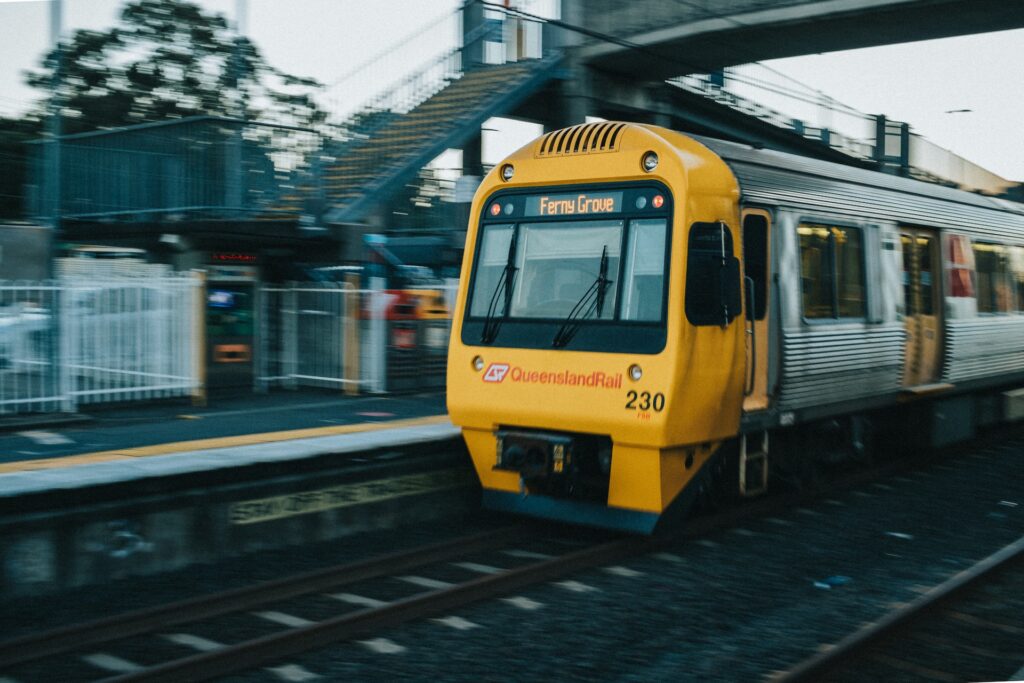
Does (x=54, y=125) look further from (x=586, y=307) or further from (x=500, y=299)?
(x=586, y=307)

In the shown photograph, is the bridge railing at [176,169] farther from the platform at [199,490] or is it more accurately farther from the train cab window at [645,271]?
the train cab window at [645,271]

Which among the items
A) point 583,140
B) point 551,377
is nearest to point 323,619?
point 551,377

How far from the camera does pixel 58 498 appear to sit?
22.1 ft

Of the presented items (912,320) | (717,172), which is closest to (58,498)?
(717,172)

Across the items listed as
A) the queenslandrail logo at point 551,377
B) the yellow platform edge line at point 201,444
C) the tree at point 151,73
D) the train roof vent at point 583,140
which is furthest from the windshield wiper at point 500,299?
the tree at point 151,73

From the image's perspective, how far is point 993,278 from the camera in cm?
1313

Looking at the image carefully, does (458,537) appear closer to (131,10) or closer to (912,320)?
(912,320)

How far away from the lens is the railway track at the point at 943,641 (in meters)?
5.42

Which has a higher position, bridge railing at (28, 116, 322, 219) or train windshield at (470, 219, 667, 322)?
bridge railing at (28, 116, 322, 219)

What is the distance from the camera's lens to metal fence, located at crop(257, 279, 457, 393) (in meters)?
14.8

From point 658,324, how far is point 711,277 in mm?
551

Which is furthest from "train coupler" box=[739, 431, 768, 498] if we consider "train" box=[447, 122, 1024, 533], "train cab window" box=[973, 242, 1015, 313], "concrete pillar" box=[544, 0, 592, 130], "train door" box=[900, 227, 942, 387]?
"concrete pillar" box=[544, 0, 592, 130]

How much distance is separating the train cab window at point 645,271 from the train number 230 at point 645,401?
542 mm

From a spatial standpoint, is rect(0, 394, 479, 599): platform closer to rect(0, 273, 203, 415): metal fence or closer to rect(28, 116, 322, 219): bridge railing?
rect(0, 273, 203, 415): metal fence
